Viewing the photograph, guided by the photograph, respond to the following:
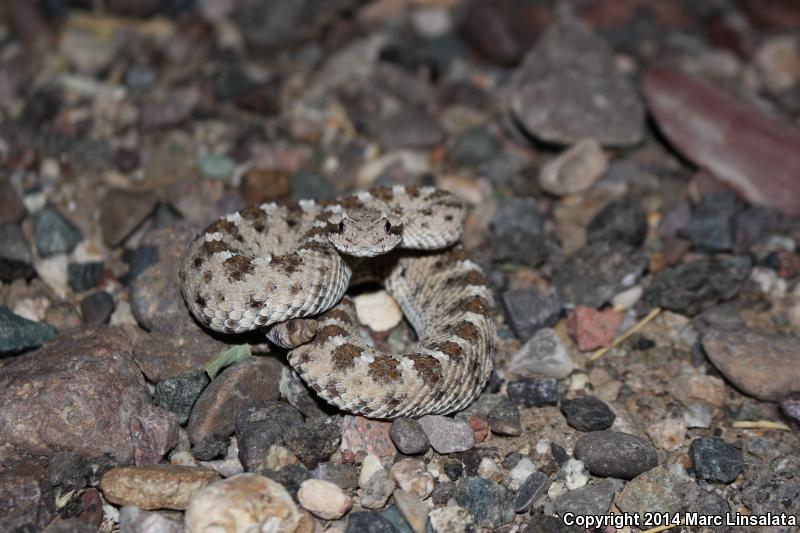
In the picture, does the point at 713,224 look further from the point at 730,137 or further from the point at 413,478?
the point at 413,478

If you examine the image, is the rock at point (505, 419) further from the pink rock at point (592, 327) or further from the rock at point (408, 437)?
the pink rock at point (592, 327)

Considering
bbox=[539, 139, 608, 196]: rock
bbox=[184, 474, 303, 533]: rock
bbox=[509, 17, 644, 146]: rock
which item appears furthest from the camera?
bbox=[509, 17, 644, 146]: rock

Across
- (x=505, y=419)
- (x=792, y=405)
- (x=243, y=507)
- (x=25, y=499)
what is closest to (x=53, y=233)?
(x=25, y=499)

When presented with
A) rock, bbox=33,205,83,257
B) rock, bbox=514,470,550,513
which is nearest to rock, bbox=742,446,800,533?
rock, bbox=514,470,550,513

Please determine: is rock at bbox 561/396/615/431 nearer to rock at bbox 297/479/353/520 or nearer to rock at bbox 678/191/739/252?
rock at bbox 297/479/353/520

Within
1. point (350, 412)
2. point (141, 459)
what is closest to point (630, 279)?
point (350, 412)

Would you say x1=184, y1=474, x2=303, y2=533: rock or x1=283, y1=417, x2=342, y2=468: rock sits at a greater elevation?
x1=184, y1=474, x2=303, y2=533: rock
